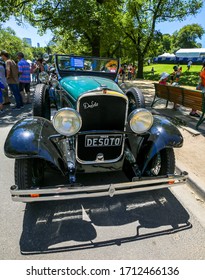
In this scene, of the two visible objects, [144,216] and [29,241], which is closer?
[29,241]

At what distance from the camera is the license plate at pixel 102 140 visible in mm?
2672

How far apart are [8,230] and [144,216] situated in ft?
5.07

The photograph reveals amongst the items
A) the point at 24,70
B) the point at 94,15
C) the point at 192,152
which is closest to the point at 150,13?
the point at 94,15

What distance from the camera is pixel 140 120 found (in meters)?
2.68

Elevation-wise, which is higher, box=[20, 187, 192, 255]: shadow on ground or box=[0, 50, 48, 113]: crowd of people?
box=[0, 50, 48, 113]: crowd of people

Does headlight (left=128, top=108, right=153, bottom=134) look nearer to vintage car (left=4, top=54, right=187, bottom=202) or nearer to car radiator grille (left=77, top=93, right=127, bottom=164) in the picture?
vintage car (left=4, top=54, right=187, bottom=202)

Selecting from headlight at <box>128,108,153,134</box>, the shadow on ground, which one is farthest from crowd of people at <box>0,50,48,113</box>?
the shadow on ground

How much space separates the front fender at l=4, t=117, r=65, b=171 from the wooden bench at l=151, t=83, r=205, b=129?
3991mm

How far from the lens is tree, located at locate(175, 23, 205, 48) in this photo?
81519 millimetres

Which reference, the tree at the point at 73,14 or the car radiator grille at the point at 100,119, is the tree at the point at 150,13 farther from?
the car radiator grille at the point at 100,119

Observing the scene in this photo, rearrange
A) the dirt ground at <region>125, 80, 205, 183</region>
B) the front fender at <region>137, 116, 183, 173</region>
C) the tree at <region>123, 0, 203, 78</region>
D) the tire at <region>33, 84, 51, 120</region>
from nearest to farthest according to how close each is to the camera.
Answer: the front fender at <region>137, 116, 183, 173</region> → the dirt ground at <region>125, 80, 205, 183</region> → the tire at <region>33, 84, 51, 120</region> → the tree at <region>123, 0, 203, 78</region>

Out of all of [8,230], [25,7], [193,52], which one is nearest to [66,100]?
[8,230]
